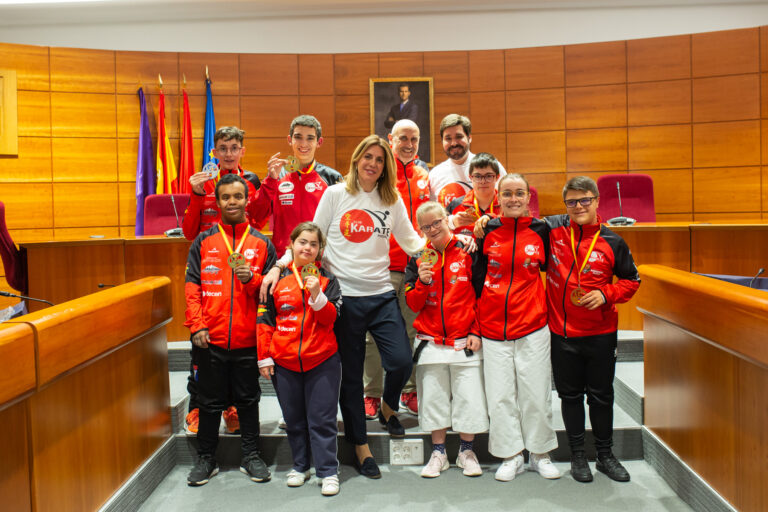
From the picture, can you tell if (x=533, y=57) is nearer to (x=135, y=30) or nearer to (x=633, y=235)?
(x=633, y=235)

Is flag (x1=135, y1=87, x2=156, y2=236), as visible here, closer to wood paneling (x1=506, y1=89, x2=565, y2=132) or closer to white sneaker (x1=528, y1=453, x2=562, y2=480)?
wood paneling (x1=506, y1=89, x2=565, y2=132)

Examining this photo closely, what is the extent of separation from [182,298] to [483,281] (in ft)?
7.15

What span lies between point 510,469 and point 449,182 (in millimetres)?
1568

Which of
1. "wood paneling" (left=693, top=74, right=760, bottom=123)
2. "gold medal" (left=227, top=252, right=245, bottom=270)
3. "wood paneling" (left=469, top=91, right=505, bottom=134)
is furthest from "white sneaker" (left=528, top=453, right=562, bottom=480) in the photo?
"wood paneling" (left=693, top=74, right=760, bottom=123)

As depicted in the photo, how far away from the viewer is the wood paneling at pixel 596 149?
22.7 feet

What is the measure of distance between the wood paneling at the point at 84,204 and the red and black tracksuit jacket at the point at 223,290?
4.87 metres

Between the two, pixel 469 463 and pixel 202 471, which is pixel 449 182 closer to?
pixel 469 463

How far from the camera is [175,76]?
272 inches

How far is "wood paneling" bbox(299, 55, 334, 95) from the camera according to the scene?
7.04m

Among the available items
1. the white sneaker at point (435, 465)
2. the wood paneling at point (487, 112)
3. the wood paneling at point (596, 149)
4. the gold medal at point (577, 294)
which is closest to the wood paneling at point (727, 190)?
the wood paneling at point (596, 149)

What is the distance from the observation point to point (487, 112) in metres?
7.12

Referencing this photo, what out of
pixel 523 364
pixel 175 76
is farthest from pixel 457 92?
pixel 523 364

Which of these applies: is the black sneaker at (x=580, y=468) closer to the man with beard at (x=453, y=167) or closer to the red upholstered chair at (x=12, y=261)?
the man with beard at (x=453, y=167)

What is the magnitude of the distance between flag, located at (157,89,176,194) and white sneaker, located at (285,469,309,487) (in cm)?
505
